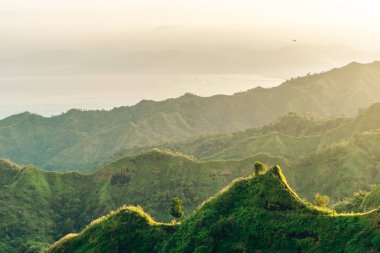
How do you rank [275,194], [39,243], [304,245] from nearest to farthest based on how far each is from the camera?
[304,245], [275,194], [39,243]

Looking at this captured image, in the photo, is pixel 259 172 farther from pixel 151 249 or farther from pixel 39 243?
pixel 39 243

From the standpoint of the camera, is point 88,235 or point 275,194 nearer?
point 275,194

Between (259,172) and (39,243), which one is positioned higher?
(259,172)

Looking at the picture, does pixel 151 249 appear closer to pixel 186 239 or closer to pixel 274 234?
pixel 186 239

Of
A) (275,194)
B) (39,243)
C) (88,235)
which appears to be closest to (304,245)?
(275,194)

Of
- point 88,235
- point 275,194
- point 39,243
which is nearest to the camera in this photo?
point 275,194

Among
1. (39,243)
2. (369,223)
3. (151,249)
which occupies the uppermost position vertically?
(369,223)
